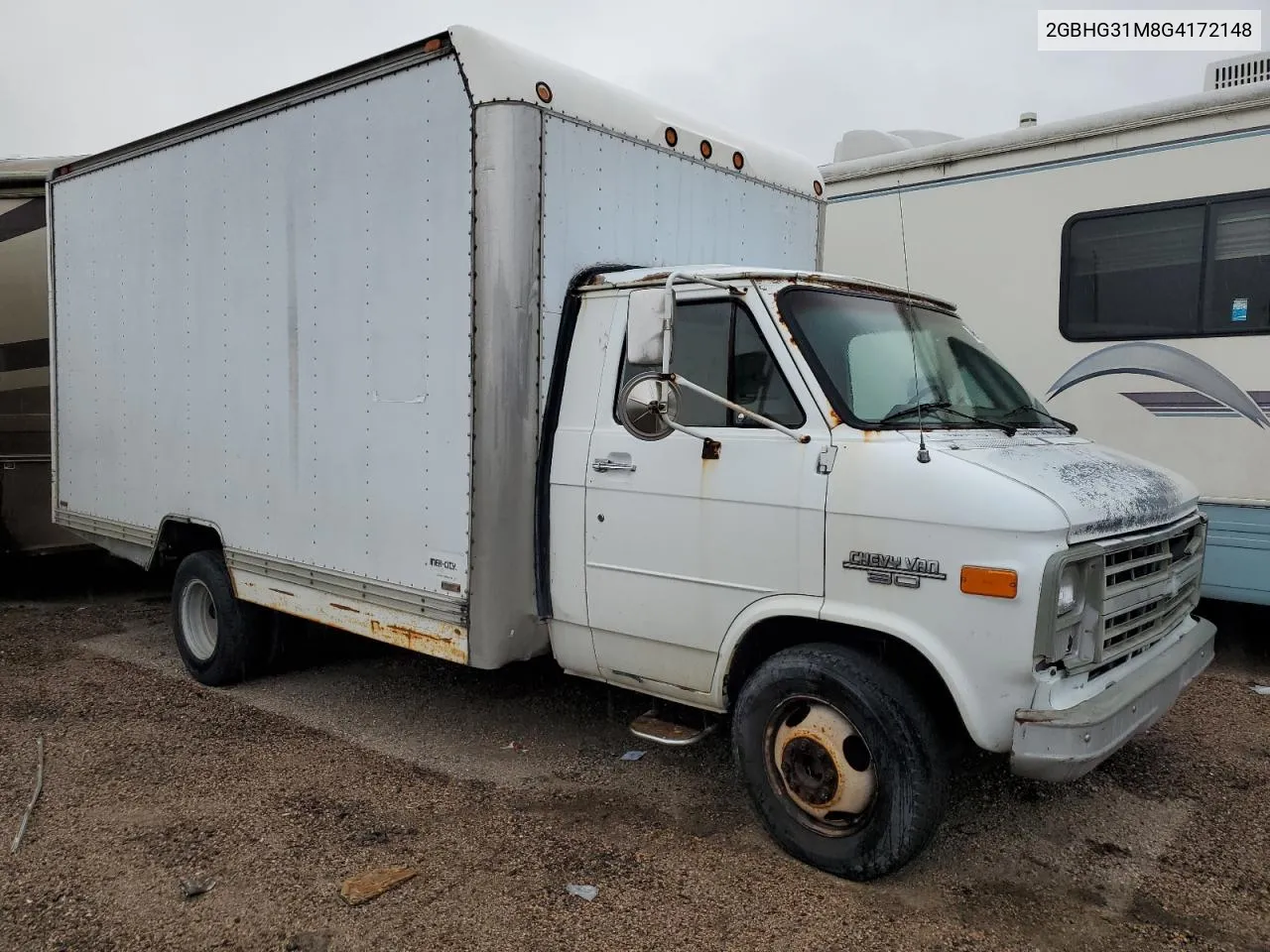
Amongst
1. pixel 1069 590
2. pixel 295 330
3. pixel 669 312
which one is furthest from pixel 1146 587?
pixel 295 330

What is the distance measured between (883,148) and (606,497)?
4.93m

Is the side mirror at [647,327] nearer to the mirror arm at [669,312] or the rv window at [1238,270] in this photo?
the mirror arm at [669,312]

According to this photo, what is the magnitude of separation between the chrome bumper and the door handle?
5.80ft

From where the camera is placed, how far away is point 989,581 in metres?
3.24

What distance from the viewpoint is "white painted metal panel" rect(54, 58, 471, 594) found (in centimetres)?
452

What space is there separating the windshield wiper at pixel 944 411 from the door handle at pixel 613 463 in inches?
41.3

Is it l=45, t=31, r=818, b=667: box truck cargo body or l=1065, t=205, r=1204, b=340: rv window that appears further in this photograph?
l=1065, t=205, r=1204, b=340: rv window

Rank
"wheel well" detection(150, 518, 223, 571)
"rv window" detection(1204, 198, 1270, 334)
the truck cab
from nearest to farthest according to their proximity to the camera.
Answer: the truck cab < "rv window" detection(1204, 198, 1270, 334) < "wheel well" detection(150, 518, 223, 571)

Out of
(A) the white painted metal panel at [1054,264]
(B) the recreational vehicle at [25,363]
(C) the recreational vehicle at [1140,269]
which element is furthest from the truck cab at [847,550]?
(B) the recreational vehicle at [25,363]

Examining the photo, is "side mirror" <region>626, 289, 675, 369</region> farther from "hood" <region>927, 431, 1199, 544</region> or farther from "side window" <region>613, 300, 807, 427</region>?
"hood" <region>927, 431, 1199, 544</region>

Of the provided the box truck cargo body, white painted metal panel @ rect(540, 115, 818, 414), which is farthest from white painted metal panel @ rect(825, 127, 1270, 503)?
white painted metal panel @ rect(540, 115, 818, 414)

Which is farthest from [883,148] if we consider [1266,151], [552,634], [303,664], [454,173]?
[303,664]

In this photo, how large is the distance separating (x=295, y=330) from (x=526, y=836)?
2.89 metres

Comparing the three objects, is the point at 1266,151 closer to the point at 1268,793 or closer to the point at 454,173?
the point at 1268,793
